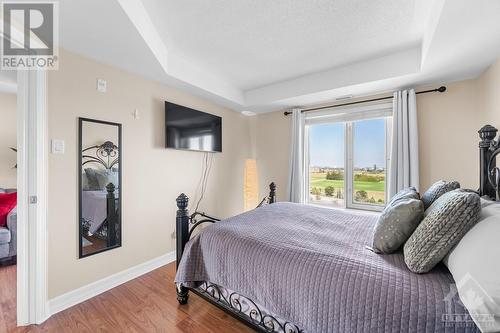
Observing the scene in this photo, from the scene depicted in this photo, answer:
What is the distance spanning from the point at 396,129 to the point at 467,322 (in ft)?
8.08

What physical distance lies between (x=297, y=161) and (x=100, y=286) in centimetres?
295

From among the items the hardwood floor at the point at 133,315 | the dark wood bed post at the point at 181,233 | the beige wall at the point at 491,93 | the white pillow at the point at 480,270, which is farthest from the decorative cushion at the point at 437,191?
the dark wood bed post at the point at 181,233

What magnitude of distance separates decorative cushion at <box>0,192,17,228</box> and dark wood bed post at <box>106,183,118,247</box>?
1632mm

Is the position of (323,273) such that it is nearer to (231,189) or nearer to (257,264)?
(257,264)

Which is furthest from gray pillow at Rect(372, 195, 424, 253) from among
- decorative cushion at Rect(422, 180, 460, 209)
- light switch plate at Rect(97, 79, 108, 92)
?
light switch plate at Rect(97, 79, 108, 92)

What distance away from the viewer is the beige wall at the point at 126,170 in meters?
1.86

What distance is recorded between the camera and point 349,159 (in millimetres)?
3316

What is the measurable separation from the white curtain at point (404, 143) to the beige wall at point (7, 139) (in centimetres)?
570

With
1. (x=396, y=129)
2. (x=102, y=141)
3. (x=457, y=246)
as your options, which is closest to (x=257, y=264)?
(x=457, y=246)

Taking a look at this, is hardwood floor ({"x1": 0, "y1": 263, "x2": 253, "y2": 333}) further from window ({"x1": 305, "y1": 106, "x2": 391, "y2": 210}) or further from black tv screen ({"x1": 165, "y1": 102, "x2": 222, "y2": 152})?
window ({"x1": 305, "y1": 106, "x2": 391, "y2": 210})

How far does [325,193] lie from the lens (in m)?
3.60

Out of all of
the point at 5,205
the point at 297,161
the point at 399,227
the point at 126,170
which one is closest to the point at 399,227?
the point at 399,227

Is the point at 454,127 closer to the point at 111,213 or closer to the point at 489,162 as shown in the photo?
the point at 489,162

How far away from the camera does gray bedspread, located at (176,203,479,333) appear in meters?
0.87
